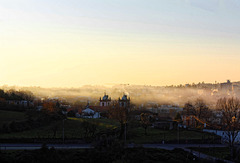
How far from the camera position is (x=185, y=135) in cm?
5938

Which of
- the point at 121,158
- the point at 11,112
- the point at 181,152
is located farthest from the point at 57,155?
the point at 11,112

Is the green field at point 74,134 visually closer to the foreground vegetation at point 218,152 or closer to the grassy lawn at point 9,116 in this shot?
the grassy lawn at point 9,116

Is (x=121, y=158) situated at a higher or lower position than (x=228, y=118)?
lower

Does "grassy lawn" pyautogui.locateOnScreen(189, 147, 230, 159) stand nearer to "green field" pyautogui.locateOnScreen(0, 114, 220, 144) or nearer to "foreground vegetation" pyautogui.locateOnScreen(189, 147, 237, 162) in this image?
"foreground vegetation" pyautogui.locateOnScreen(189, 147, 237, 162)

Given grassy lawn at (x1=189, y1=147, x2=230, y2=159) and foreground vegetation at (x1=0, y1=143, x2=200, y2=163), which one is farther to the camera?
grassy lawn at (x1=189, y1=147, x2=230, y2=159)

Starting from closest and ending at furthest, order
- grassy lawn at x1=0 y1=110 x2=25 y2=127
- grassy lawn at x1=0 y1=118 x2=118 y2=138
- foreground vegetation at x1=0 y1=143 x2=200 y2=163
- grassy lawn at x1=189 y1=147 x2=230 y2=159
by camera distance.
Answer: foreground vegetation at x1=0 y1=143 x2=200 y2=163, grassy lawn at x1=189 y1=147 x2=230 y2=159, grassy lawn at x1=0 y1=118 x2=118 y2=138, grassy lawn at x1=0 y1=110 x2=25 y2=127

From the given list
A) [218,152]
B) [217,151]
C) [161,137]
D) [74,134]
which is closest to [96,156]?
[74,134]

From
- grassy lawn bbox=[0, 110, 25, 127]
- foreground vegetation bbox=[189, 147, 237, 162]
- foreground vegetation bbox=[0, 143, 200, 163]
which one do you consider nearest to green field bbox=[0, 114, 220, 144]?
grassy lawn bbox=[0, 110, 25, 127]

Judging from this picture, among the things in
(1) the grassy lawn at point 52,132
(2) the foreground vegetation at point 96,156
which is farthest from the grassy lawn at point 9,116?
(2) the foreground vegetation at point 96,156

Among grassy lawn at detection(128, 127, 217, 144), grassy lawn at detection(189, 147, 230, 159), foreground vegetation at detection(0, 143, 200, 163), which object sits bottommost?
grassy lawn at detection(189, 147, 230, 159)

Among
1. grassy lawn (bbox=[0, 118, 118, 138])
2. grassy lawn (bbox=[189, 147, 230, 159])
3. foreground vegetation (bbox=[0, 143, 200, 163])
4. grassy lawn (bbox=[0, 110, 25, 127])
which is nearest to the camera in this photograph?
foreground vegetation (bbox=[0, 143, 200, 163])

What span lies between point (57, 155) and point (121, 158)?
692cm

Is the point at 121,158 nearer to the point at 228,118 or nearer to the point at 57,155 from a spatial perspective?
the point at 57,155

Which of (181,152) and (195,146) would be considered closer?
(181,152)
